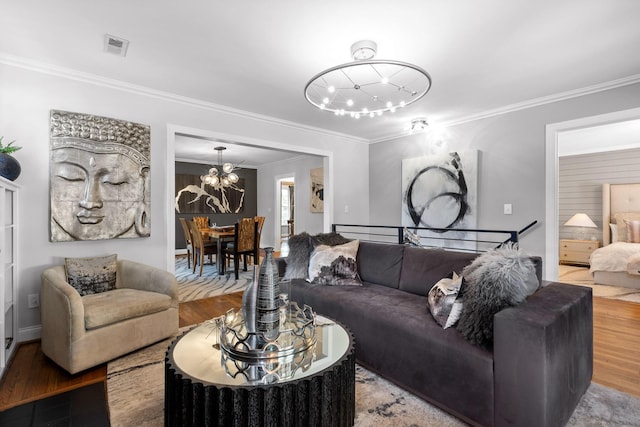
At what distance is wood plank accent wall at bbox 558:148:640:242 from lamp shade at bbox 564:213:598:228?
6.9 inches

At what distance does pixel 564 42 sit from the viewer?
2371mm

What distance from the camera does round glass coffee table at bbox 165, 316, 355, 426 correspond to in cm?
121

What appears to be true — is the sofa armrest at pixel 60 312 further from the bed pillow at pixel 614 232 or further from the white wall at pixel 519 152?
the bed pillow at pixel 614 232

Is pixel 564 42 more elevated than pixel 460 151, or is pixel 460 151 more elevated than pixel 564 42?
pixel 564 42

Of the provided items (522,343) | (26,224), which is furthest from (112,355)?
(522,343)

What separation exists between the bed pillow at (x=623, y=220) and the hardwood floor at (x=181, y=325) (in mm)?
2987

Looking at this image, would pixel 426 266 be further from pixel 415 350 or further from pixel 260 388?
pixel 260 388

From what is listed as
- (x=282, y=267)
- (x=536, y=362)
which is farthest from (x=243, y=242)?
(x=536, y=362)

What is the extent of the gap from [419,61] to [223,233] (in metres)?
4.05

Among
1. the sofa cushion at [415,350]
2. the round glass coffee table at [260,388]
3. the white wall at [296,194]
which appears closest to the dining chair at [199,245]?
the white wall at [296,194]

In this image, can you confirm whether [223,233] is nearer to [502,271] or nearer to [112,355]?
[112,355]

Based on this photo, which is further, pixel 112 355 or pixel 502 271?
pixel 112 355

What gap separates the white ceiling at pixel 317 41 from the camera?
6.52 ft

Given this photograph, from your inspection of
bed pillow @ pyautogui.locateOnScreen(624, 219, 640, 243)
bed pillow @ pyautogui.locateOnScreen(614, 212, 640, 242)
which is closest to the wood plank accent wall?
bed pillow @ pyautogui.locateOnScreen(614, 212, 640, 242)
